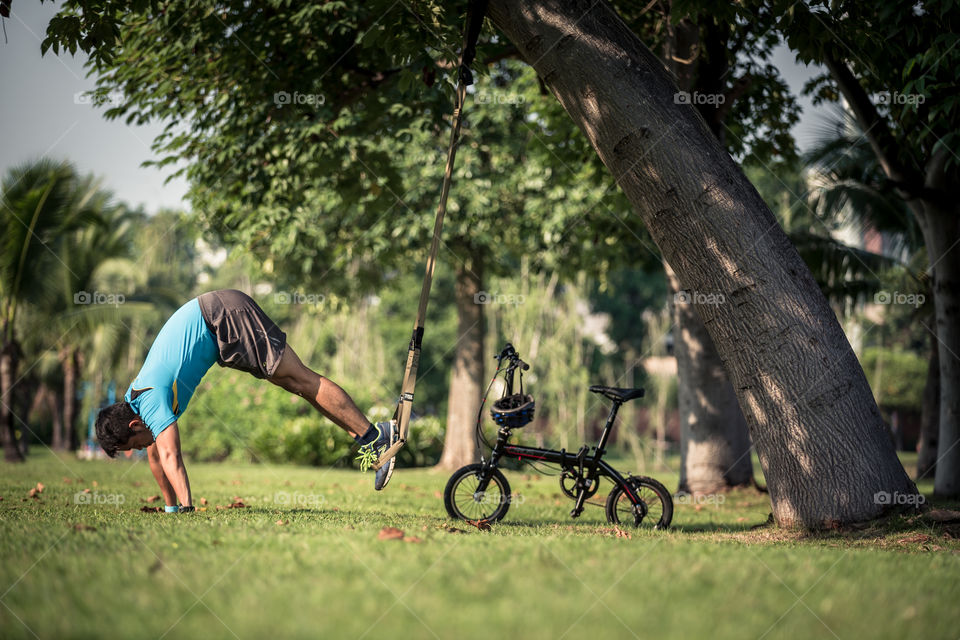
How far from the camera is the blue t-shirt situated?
18.7 feet

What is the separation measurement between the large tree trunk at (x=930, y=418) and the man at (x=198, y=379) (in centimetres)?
989

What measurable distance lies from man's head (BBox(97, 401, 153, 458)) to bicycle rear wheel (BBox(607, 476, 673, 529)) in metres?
3.75

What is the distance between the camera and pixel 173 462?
5.62m

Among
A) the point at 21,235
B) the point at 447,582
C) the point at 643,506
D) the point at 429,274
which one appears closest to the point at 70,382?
the point at 21,235

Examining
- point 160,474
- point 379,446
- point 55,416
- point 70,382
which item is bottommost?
point 55,416

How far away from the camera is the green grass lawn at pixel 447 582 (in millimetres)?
2844

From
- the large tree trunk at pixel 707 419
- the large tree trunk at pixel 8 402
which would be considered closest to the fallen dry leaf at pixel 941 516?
the large tree trunk at pixel 707 419

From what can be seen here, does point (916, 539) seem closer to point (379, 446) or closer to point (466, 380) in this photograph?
point (379, 446)

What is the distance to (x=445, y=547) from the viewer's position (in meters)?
4.17

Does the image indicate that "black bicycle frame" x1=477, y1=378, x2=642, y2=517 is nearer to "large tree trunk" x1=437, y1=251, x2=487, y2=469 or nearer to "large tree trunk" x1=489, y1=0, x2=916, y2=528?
"large tree trunk" x1=489, y1=0, x2=916, y2=528

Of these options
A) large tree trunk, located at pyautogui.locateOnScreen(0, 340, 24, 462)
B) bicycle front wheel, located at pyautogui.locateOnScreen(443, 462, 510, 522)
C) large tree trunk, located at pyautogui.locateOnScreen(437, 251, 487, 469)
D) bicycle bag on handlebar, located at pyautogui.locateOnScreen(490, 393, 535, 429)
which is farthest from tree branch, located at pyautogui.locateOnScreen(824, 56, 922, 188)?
large tree trunk, located at pyautogui.locateOnScreen(0, 340, 24, 462)

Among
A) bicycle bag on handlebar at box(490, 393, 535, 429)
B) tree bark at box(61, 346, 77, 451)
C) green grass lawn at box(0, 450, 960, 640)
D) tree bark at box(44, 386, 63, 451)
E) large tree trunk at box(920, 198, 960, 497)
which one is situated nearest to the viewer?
green grass lawn at box(0, 450, 960, 640)

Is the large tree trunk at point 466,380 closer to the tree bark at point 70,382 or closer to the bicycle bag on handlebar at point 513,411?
the bicycle bag on handlebar at point 513,411

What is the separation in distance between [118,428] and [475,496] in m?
2.84
